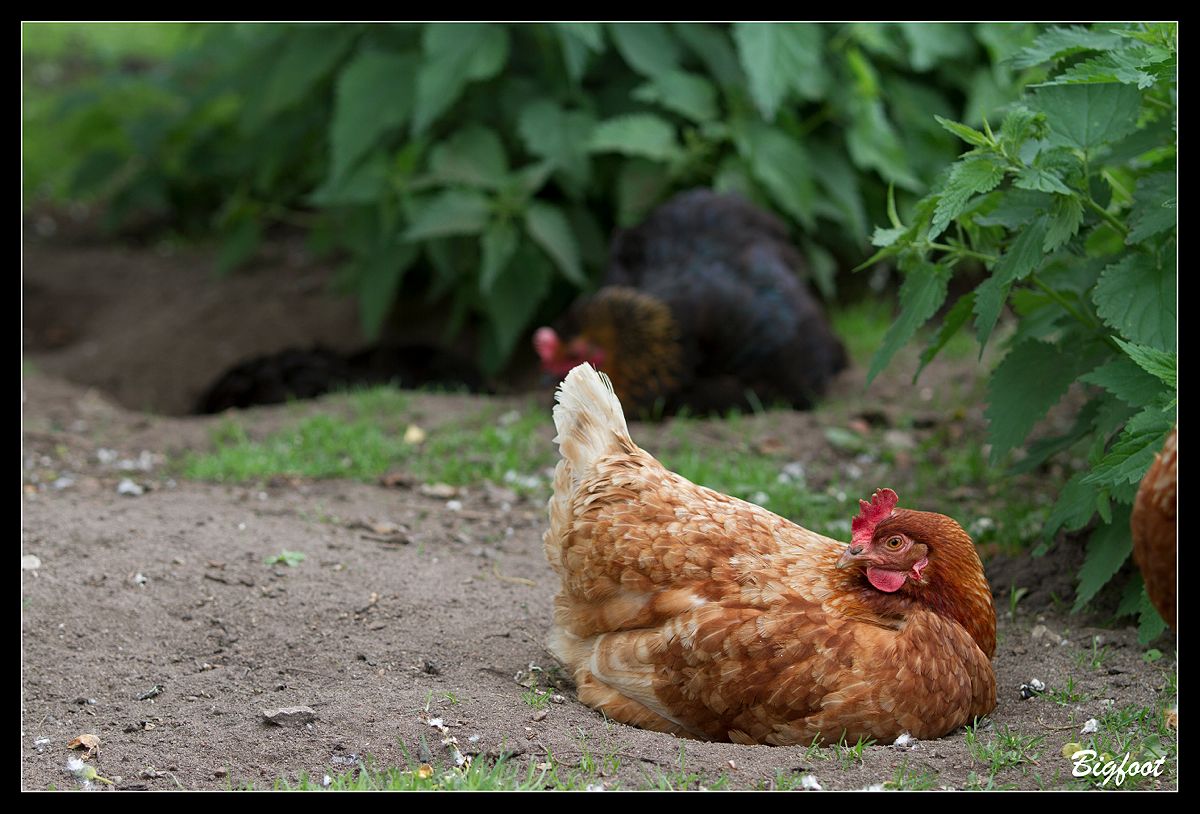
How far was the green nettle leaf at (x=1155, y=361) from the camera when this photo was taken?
3229 mm

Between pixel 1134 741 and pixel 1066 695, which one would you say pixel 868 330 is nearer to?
pixel 1066 695

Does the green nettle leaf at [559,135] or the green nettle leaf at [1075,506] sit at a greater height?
the green nettle leaf at [559,135]

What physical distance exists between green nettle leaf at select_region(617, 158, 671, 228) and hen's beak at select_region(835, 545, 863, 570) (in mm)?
4004

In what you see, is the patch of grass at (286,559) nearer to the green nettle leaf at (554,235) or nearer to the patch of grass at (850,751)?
the patch of grass at (850,751)

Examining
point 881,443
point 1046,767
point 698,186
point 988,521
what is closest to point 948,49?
point 698,186

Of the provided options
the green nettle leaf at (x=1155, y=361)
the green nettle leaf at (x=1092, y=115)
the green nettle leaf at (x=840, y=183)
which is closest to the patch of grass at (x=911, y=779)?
the green nettle leaf at (x=1155, y=361)

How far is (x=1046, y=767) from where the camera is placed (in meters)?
2.95

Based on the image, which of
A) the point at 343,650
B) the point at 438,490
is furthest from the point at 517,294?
the point at 343,650

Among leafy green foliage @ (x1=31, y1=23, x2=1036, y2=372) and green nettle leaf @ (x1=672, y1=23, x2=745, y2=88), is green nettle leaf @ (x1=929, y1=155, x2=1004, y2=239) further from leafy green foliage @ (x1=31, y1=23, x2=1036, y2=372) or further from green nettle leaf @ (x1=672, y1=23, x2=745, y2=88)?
green nettle leaf @ (x1=672, y1=23, x2=745, y2=88)

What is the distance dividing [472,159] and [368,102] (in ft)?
2.13

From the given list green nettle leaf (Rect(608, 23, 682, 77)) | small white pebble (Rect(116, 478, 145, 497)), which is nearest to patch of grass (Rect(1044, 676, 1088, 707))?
small white pebble (Rect(116, 478, 145, 497))

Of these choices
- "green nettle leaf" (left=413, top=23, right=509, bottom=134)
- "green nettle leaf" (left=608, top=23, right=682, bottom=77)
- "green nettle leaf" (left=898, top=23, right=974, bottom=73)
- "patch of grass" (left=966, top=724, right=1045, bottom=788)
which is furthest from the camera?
"green nettle leaf" (left=898, top=23, right=974, bottom=73)

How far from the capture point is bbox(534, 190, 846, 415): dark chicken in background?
6289 mm

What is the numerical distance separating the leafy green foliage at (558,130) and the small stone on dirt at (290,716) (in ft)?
11.6
